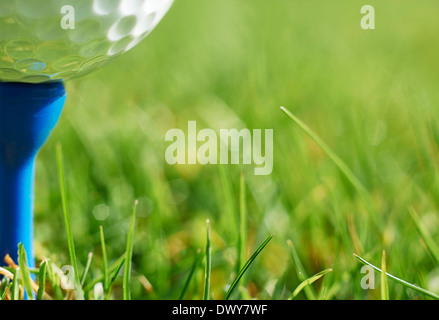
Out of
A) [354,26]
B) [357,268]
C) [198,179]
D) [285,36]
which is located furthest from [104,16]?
[354,26]

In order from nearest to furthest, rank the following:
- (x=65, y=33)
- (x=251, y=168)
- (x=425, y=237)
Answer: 1. (x=65, y=33)
2. (x=425, y=237)
3. (x=251, y=168)

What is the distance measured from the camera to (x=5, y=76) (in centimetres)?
69

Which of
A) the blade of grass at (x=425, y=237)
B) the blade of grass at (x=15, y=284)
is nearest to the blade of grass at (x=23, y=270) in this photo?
the blade of grass at (x=15, y=284)

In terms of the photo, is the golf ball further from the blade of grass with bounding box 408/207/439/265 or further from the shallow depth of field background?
the blade of grass with bounding box 408/207/439/265

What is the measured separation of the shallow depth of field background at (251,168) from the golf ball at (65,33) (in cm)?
32

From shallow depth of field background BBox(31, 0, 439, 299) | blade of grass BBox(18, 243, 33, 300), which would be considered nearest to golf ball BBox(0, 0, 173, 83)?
blade of grass BBox(18, 243, 33, 300)

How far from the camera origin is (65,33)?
0.65 meters

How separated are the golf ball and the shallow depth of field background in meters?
0.32

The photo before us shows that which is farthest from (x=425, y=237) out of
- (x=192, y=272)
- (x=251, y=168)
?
(x=251, y=168)

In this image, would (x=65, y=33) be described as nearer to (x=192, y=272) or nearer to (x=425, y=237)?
(x=192, y=272)

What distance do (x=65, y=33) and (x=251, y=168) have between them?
64 centimetres

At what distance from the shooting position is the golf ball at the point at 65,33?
61 cm

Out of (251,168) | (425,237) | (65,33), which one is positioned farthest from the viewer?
(251,168)

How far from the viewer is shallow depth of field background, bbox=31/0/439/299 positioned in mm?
940
